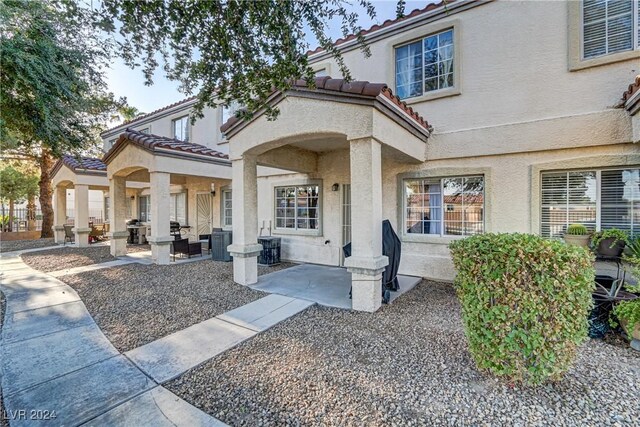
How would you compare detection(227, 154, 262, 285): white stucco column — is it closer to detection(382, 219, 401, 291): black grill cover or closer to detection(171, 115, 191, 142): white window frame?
detection(382, 219, 401, 291): black grill cover

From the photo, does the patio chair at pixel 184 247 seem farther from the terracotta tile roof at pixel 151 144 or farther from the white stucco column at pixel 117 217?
the terracotta tile roof at pixel 151 144

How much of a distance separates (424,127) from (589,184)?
378cm

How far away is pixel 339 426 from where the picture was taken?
257 cm

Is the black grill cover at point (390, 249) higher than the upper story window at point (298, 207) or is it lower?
lower

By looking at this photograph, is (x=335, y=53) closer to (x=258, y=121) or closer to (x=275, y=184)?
(x=258, y=121)

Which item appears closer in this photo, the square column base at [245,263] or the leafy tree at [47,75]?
the leafy tree at [47,75]

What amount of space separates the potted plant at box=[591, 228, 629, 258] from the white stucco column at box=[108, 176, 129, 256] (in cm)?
1512

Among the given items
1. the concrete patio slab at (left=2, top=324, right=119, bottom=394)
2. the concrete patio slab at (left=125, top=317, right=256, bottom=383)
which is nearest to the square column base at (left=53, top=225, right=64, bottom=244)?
the concrete patio slab at (left=2, top=324, right=119, bottom=394)

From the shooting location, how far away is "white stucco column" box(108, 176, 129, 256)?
1144 cm

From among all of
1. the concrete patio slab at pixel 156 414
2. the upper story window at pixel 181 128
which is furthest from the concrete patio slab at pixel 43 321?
the upper story window at pixel 181 128

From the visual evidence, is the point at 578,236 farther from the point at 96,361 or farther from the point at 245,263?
the point at 96,361

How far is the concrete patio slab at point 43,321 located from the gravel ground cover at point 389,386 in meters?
3.09

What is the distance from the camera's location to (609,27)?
5.89 meters

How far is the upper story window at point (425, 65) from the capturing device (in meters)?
7.54
